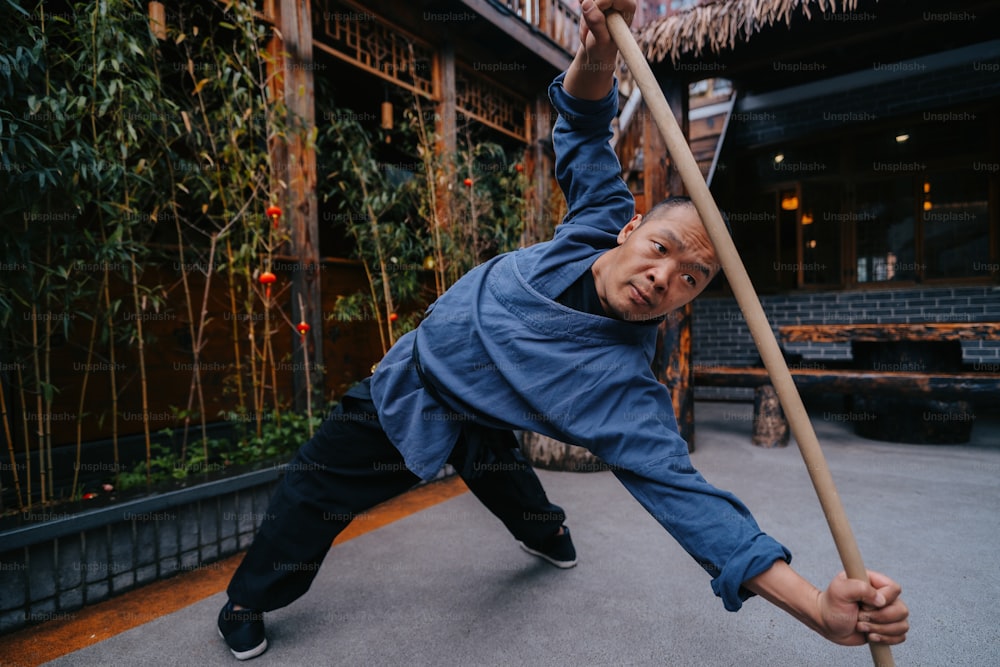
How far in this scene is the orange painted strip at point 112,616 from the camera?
163 cm

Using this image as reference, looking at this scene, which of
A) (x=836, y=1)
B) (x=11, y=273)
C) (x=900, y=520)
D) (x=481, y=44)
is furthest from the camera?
(x=481, y=44)

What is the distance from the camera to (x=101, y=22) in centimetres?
203

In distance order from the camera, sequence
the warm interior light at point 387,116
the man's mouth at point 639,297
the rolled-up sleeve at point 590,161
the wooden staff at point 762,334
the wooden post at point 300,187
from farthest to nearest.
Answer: the warm interior light at point 387,116
the wooden post at point 300,187
the rolled-up sleeve at point 590,161
the man's mouth at point 639,297
the wooden staff at point 762,334

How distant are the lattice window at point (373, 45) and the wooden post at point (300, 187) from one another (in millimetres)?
272

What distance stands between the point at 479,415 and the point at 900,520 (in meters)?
2.27

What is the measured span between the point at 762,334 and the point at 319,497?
48.2 inches

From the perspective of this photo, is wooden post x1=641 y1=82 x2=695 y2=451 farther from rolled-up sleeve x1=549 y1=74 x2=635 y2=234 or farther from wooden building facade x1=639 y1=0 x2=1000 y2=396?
rolled-up sleeve x1=549 y1=74 x2=635 y2=234

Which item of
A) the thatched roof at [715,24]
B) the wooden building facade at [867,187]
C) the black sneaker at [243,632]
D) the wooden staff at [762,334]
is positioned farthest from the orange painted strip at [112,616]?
the wooden building facade at [867,187]

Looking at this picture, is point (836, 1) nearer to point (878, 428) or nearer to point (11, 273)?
point (878, 428)

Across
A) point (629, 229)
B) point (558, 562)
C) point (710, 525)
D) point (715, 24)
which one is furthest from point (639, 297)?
point (715, 24)

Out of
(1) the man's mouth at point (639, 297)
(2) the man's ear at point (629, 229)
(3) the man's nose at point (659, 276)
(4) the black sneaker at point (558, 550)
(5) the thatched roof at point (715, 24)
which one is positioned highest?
(5) the thatched roof at point (715, 24)

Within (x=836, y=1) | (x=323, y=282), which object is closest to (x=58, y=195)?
(x=323, y=282)

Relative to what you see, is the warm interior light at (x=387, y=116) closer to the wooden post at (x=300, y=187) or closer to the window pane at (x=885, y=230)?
the wooden post at (x=300, y=187)

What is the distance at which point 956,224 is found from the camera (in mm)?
5387
